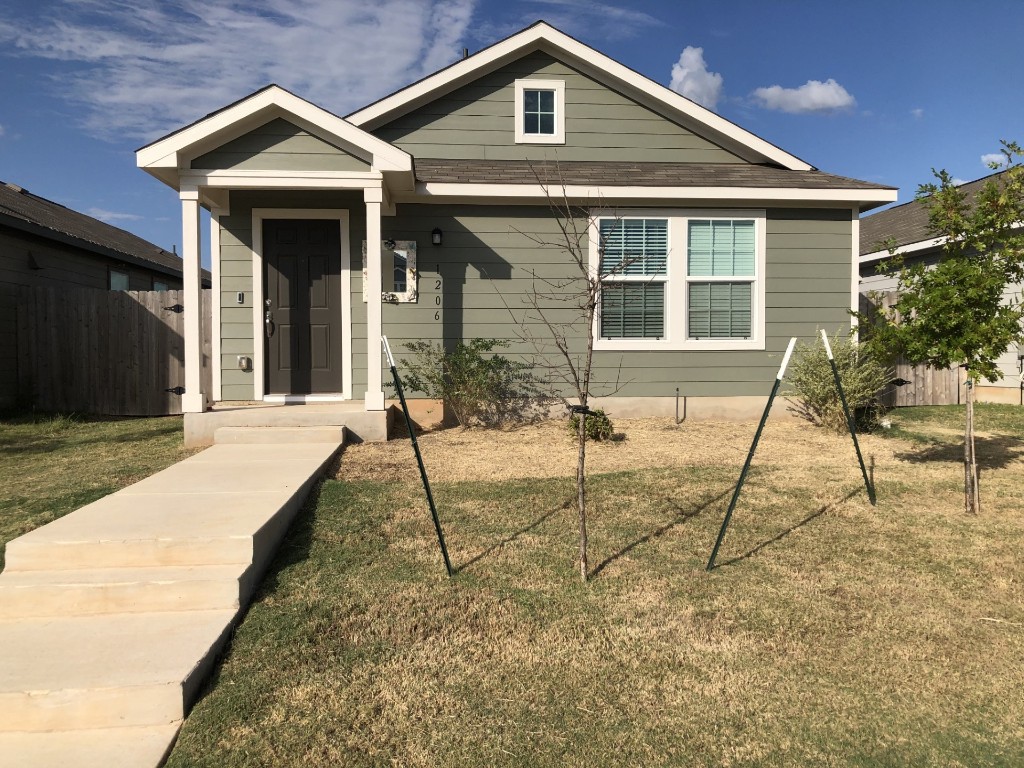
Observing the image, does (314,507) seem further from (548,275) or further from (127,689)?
(548,275)

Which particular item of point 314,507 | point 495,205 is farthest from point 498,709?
point 495,205

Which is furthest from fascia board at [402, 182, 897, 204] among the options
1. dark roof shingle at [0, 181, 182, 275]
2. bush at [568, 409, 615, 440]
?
dark roof shingle at [0, 181, 182, 275]

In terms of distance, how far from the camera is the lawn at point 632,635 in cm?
246

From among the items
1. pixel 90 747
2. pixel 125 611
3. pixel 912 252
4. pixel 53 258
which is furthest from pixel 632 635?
pixel 53 258

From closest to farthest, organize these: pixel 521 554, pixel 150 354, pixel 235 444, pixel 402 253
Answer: pixel 521 554, pixel 235 444, pixel 402 253, pixel 150 354

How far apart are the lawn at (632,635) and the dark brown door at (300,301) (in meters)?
3.31

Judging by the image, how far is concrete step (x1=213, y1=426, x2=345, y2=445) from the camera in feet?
22.6

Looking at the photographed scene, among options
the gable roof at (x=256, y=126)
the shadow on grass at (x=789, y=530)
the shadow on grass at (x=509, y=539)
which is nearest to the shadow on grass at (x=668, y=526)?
the shadow on grass at (x=789, y=530)

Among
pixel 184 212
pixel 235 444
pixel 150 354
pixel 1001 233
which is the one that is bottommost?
pixel 235 444

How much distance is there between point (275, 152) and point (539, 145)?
3.87 m

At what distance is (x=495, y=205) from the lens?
865 cm

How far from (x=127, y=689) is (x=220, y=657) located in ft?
1.46

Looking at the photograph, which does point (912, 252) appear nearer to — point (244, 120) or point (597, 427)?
point (597, 427)

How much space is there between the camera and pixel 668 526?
4.73m
